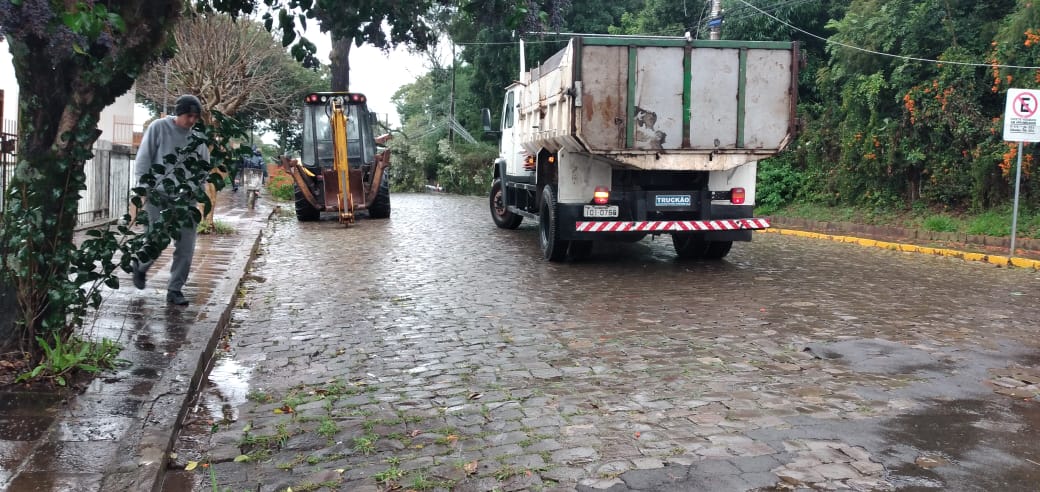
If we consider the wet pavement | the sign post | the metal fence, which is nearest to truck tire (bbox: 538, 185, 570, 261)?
the wet pavement

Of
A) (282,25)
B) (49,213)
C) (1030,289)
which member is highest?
(282,25)

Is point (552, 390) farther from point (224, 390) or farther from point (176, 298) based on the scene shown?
point (176, 298)

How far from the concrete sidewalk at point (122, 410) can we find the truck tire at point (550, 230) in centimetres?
480

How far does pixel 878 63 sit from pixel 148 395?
16.6 metres

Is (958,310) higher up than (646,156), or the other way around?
(646,156)

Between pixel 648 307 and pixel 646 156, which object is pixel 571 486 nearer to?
pixel 648 307

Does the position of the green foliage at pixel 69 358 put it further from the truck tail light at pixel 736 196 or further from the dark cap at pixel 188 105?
the truck tail light at pixel 736 196

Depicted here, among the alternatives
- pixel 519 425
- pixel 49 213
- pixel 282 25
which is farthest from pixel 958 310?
pixel 49 213

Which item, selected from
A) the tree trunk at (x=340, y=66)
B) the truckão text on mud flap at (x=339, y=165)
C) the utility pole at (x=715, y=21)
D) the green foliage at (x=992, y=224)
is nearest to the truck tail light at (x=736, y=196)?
the green foliage at (x=992, y=224)

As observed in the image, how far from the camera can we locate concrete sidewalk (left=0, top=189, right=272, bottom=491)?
3.78 metres

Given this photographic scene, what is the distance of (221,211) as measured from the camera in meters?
19.2

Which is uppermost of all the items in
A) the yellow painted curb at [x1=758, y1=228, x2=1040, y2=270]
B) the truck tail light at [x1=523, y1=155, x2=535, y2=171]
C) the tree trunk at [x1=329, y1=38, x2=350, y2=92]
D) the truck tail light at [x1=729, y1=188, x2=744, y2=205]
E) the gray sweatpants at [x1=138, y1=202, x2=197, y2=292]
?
the tree trunk at [x1=329, y1=38, x2=350, y2=92]

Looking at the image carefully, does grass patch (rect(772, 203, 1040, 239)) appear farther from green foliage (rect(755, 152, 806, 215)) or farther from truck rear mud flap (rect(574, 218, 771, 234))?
truck rear mud flap (rect(574, 218, 771, 234))

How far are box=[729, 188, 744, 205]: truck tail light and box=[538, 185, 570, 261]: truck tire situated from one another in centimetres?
220
